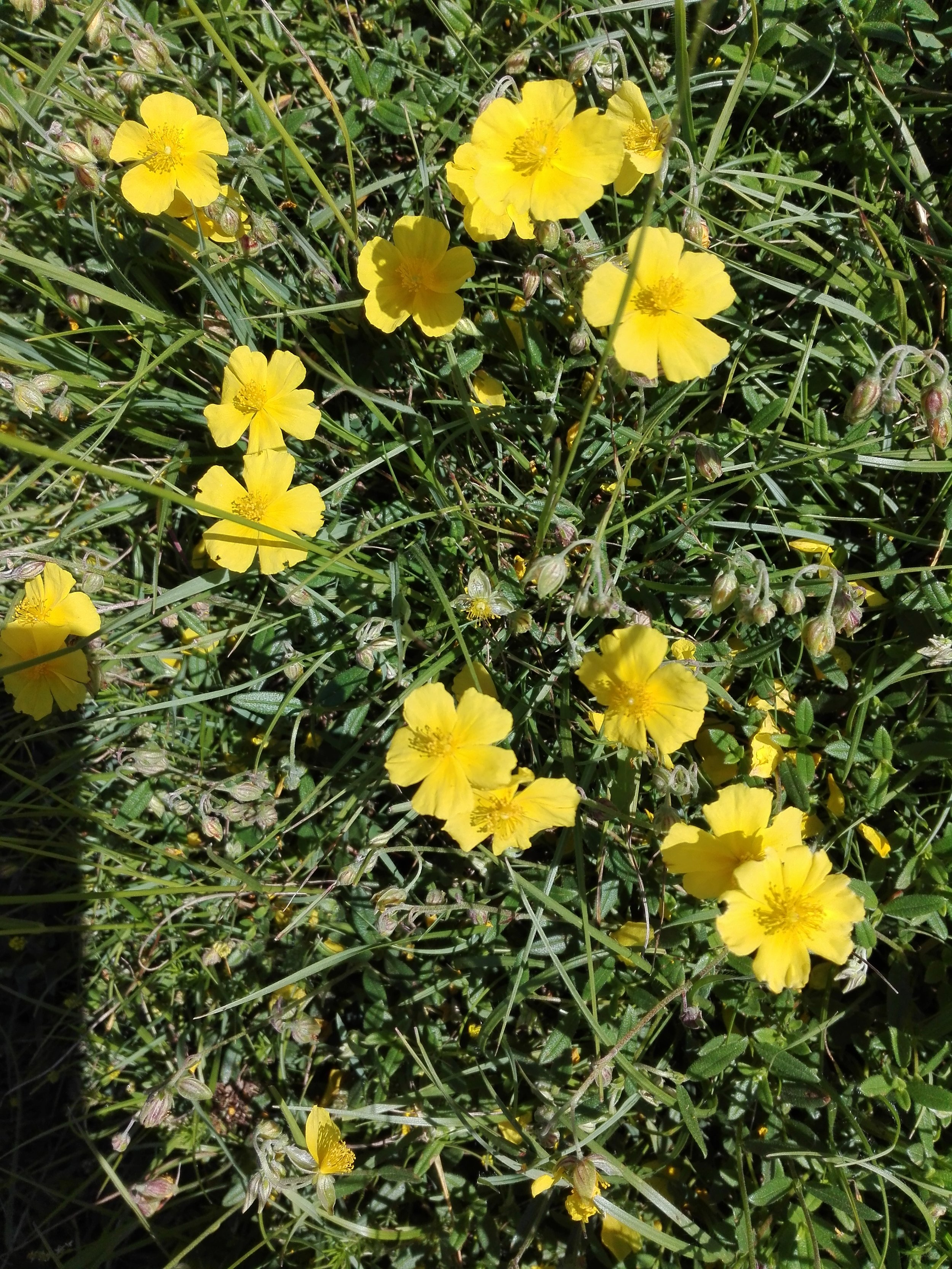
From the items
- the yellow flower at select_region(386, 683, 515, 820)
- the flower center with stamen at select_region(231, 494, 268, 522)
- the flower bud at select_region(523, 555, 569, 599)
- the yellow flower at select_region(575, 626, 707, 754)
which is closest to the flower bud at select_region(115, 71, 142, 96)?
the flower center with stamen at select_region(231, 494, 268, 522)

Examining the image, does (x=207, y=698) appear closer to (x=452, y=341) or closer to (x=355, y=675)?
(x=355, y=675)

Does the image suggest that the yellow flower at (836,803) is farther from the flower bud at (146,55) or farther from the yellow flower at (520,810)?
the flower bud at (146,55)

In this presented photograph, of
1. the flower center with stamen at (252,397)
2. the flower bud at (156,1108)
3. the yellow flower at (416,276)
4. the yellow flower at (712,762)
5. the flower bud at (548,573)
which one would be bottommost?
the flower bud at (156,1108)

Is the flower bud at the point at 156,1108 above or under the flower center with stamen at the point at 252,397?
under

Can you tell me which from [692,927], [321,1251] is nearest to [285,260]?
[692,927]

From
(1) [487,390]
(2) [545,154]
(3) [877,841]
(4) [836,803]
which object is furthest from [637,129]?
(3) [877,841]

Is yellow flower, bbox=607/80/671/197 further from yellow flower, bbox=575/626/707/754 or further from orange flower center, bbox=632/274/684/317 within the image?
yellow flower, bbox=575/626/707/754

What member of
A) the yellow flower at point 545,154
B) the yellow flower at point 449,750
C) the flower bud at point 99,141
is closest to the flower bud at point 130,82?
the flower bud at point 99,141
